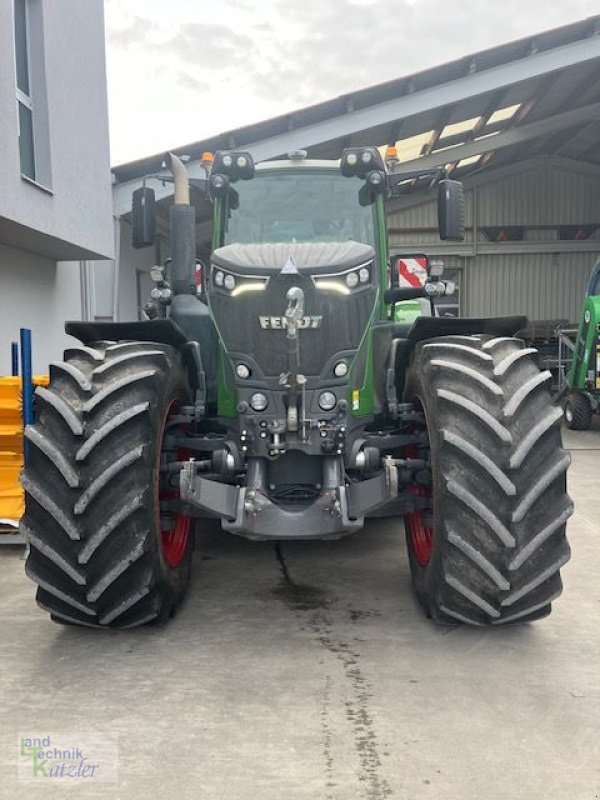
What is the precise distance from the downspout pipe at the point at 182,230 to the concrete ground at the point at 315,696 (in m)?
1.84

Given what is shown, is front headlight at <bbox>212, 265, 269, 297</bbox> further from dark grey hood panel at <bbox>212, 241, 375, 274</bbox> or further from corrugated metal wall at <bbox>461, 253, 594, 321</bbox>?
corrugated metal wall at <bbox>461, 253, 594, 321</bbox>

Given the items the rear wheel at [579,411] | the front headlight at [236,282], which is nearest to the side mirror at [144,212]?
the front headlight at [236,282]

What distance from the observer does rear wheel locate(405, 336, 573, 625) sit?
3.09 metres

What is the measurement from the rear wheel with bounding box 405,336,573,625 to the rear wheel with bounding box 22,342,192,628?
1304 millimetres

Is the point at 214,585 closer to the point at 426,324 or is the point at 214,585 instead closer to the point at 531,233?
the point at 426,324

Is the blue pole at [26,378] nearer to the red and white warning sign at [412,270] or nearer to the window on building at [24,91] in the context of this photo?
the red and white warning sign at [412,270]

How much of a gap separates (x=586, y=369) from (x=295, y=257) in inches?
367

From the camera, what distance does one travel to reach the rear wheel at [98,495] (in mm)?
3143

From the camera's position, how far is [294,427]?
139 inches

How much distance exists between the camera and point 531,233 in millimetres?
20328

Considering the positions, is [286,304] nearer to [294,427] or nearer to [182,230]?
[294,427]

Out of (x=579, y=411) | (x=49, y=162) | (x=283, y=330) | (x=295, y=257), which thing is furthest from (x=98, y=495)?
(x=579, y=411)

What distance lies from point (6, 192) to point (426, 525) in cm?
573

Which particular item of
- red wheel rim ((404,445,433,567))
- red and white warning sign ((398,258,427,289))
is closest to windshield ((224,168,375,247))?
red wheel rim ((404,445,433,567))
